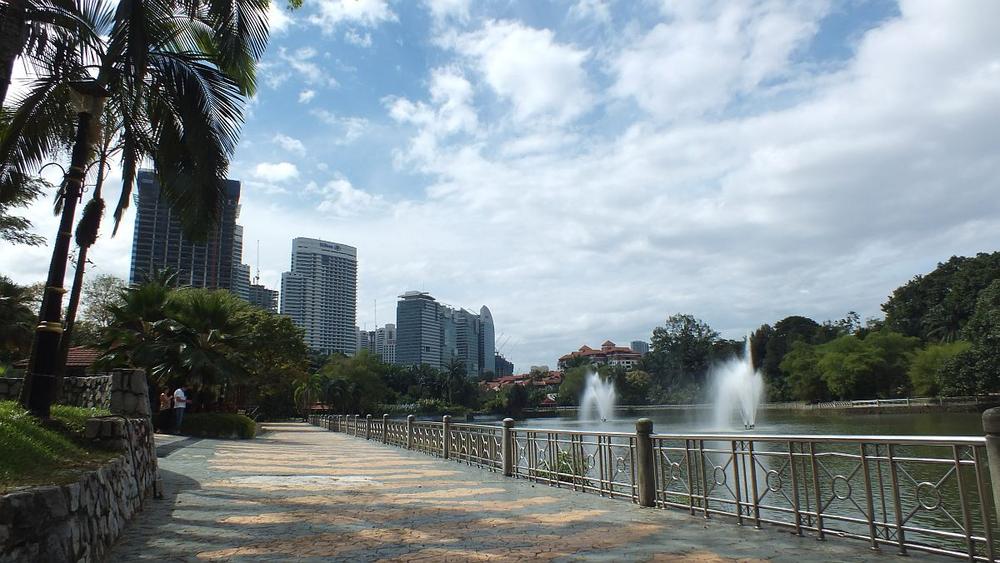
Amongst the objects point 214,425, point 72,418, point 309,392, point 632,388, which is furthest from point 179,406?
point 632,388

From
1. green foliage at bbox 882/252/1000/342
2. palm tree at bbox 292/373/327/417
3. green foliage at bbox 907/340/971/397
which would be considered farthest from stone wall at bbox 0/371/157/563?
green foliage at bbox 882/252/1000/342

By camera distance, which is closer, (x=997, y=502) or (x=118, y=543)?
(x=997, y=502)

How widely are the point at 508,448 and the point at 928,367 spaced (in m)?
62.4

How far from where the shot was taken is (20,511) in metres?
3.91

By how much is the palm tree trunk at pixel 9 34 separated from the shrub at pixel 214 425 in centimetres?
1914

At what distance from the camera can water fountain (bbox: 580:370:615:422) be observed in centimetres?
8169

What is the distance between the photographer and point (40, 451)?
5746 mm

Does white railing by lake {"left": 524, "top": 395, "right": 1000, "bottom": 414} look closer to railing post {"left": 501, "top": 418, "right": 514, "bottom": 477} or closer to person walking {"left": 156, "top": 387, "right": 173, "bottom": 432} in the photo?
railing post {"left": 501, "top": 418, "right": 514, "bottom": 477}

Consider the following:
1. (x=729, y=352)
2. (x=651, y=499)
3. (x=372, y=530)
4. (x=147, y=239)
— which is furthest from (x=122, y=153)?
(x=729, y=352)

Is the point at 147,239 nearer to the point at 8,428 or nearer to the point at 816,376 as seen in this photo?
the point at 8,428

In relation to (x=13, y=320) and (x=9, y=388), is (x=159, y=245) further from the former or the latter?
(x=9, y=388)

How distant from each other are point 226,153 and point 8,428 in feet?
18.8

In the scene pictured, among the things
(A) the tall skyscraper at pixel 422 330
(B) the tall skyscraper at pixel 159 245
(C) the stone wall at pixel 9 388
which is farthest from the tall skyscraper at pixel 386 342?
(C) the stone wall at pixel 9 388

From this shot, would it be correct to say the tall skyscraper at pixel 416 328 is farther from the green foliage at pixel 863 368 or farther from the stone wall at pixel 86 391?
the stone wall at pixel 86 391
